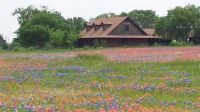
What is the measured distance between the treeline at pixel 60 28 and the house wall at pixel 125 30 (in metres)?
6.28

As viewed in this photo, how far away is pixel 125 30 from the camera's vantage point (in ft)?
308

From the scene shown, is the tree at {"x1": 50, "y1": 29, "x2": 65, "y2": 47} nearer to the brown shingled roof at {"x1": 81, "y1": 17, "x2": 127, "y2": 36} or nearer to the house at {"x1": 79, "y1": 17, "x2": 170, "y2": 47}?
the house at {"x1": 79, "y1": 17, "x2": 170, "y2": 47}

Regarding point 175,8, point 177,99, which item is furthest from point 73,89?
point 175,8

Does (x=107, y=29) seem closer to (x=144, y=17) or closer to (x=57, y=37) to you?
(x=57, y=37)

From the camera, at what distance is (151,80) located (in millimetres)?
19484

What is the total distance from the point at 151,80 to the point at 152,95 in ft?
15.4

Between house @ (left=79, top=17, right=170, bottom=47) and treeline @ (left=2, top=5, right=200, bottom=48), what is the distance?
9.73ft

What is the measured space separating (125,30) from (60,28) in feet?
38.0

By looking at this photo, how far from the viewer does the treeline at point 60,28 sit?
8581 cm

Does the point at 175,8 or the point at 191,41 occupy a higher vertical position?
the point at 175,8

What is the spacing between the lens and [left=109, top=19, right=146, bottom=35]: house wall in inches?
3649

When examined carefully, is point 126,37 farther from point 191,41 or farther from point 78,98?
point 78,98

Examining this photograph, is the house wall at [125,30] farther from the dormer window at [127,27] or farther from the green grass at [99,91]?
the green grass at [99,91]

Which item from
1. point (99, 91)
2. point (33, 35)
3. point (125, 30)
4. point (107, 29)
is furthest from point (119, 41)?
point (99, 91)
